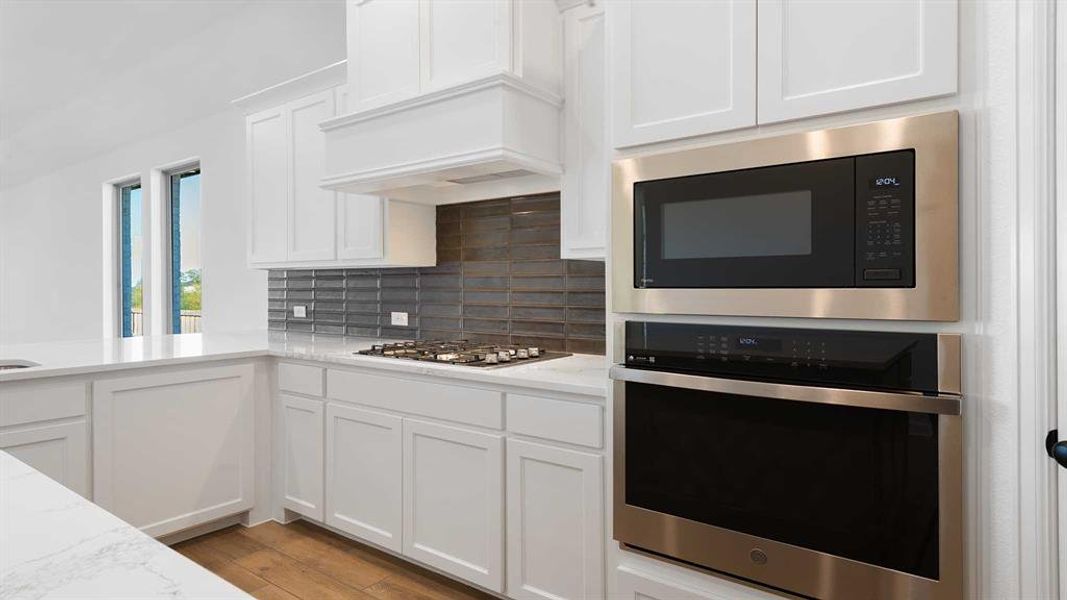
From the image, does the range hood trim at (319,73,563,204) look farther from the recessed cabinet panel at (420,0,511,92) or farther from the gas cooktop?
the gas cooktop

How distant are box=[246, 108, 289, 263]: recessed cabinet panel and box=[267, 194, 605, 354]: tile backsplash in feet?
1.27

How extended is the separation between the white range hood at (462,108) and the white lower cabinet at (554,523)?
1.06 metres

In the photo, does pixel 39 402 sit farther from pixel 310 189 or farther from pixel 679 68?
pixel 679 68

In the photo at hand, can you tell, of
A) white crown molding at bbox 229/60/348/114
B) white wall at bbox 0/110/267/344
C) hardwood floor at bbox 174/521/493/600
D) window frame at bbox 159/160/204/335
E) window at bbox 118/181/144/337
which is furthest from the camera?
window at bbox 118/181/144/337

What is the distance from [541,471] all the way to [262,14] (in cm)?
294

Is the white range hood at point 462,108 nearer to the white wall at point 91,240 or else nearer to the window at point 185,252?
the white wall at point 91,240

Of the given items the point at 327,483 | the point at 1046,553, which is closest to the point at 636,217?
the point at 1046,553

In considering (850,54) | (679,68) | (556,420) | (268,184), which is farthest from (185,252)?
(850,54)

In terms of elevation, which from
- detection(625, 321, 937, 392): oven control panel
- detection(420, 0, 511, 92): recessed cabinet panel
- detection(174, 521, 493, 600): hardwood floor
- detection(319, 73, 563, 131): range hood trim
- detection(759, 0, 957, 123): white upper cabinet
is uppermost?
detection(420, 0, 511, 92): recessed cabinet panel

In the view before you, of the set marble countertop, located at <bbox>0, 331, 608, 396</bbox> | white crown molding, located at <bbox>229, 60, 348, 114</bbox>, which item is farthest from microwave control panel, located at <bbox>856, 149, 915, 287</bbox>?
white crown molding, located at <bbox>229, 60, 348, 114</bbox>

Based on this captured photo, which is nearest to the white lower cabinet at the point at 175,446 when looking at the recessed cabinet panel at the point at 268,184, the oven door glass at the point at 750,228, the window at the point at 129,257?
the recessed cabinet panel at the point at 268,184

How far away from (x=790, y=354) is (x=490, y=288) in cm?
171

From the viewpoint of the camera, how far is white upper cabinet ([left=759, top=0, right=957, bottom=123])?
122 cm

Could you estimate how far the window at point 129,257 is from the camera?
5.93 meters
